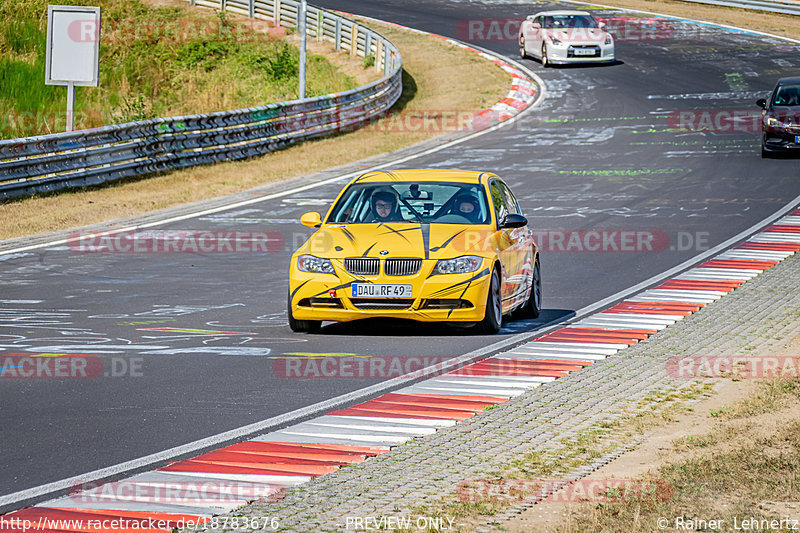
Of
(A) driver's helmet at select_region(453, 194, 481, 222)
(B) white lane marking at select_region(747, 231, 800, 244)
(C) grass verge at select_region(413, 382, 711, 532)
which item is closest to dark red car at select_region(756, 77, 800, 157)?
(B) white lane marking at select_region(747, 231, 800, 244)

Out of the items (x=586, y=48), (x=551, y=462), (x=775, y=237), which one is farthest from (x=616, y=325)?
→ (x=586, y=48)

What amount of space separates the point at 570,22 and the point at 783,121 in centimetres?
1676

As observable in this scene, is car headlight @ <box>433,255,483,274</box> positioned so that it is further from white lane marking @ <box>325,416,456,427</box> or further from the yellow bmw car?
white lane marking @ <box>325,416,456,427</box>

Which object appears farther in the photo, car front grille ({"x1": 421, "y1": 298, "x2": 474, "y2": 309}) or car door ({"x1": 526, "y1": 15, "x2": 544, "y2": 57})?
car door ({"x1": 526, "y1": 15, "x2": 544, "y2": 57})

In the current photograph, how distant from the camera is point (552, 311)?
13641 millimetres

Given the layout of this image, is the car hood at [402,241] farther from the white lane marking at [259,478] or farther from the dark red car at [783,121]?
the dark red car at [783,121]

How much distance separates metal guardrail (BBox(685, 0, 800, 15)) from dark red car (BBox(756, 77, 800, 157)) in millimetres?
29891

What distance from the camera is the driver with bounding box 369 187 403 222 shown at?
41.0 ft

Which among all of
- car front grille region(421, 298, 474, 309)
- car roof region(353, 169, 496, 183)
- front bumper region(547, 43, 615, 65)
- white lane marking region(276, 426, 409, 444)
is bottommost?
car front grille region(421, 298, 474, 309)

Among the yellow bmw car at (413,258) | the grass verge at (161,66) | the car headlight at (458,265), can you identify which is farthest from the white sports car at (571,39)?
the car headlight at (458,265)

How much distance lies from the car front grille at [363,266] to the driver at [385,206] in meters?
0.96

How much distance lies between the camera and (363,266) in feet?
38.0

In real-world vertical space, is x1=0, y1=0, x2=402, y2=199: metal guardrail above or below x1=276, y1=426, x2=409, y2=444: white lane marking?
below

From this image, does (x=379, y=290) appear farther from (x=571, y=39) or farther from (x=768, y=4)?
(x=768, y=4)
